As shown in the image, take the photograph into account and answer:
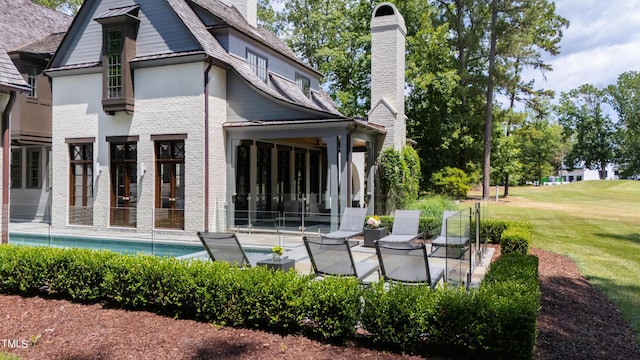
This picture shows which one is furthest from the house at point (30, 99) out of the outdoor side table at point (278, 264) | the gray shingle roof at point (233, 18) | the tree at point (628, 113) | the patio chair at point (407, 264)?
the tree at point (628, 113)

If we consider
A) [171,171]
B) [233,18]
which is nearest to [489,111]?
[233,18]

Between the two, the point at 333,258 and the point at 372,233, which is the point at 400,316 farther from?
the point at 372,233

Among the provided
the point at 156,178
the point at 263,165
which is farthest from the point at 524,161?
the point at 156,178

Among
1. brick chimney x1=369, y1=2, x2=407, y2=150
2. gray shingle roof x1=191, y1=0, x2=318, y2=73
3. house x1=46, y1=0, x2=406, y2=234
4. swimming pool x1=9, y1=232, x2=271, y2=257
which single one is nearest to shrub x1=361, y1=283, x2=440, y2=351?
swimming pool x1=9, y1=232, x2=271, y2=257

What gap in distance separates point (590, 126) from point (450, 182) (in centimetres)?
4885

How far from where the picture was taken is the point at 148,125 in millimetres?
14773

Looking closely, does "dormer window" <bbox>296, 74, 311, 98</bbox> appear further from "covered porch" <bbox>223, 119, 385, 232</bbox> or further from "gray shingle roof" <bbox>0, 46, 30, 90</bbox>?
"gray shingle roof" <bbox>0, 46, 30, 90</bbox>

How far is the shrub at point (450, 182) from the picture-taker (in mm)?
27156

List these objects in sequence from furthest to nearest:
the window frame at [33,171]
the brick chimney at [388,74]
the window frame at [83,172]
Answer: the window frame at [33,171], the brick chimney at [388,74], the window frame at [83,172]

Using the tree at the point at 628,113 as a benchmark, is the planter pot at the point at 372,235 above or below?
below

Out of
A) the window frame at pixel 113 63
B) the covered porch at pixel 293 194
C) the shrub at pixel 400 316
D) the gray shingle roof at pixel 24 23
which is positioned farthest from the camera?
the gray shingle roof at pixel 24 23

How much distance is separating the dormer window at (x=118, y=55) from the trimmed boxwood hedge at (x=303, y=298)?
900cm

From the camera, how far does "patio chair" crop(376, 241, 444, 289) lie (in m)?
5.87

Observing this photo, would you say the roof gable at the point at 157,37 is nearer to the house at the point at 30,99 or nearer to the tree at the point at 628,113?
the house at the point at 30,99
